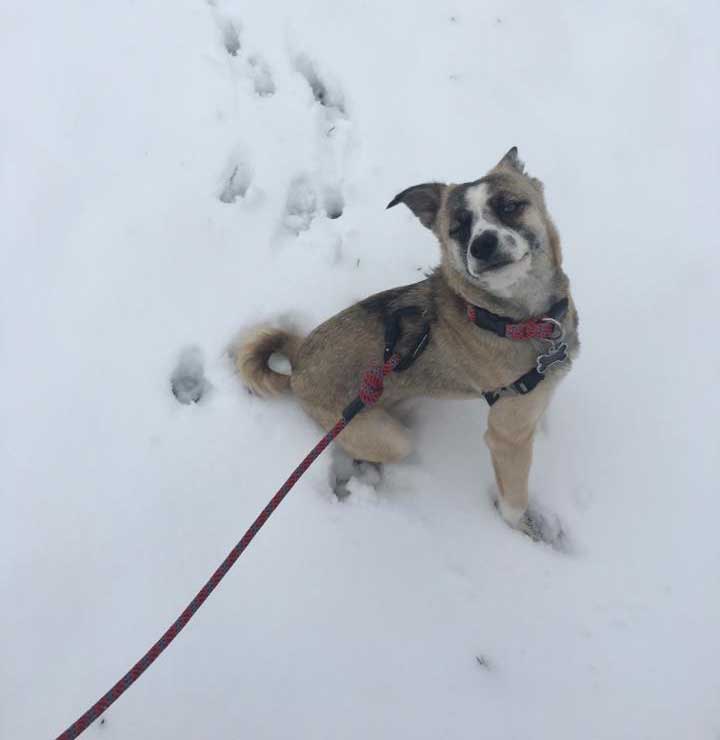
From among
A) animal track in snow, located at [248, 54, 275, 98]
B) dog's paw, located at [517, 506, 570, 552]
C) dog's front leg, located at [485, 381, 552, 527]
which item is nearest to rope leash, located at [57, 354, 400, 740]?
dog's front leg, located at [485, 381, 552, 527]

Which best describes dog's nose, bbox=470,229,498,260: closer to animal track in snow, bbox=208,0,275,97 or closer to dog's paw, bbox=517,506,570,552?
dog's paw, bbox=517,506,570,552

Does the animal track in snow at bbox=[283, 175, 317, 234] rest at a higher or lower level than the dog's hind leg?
higher

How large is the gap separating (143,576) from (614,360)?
236 cm

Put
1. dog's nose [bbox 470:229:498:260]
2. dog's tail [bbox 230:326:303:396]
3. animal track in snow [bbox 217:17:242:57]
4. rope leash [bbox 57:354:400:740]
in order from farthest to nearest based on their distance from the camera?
1. animal track in snow [bbox 217:17:242:57]
2. dog's tail [bbox 230:326:303:396]
3. dog's nose [bbox 470:229:498:260]
4. rope leash [bbox 57:354:400:740]

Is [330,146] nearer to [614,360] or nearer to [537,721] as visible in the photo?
[614,360]

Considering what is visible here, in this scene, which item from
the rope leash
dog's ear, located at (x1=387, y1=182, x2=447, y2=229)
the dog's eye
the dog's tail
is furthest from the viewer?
the dog's tail

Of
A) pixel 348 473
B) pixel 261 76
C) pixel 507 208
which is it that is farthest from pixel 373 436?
pixel 261 76

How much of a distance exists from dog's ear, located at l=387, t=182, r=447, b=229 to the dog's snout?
0.44m

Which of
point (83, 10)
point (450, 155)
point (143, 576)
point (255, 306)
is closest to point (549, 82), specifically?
point (450, 155)

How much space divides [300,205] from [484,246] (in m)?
1.62

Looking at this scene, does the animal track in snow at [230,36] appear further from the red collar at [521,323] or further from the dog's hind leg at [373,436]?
the red collar at [521,323]

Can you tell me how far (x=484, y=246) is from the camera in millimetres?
1904

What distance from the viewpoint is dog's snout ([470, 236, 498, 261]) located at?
1.90m

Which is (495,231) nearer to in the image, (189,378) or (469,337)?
(469,337)
